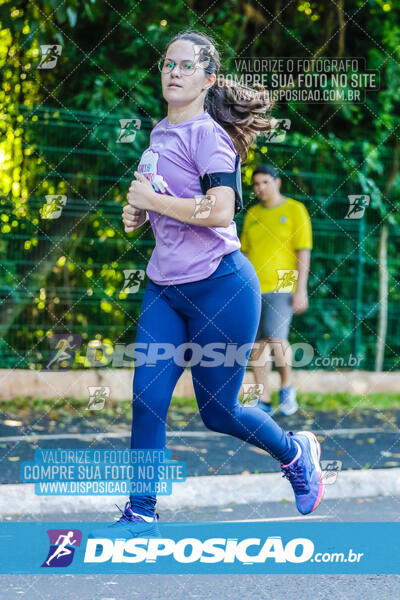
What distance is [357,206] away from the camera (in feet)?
32.9

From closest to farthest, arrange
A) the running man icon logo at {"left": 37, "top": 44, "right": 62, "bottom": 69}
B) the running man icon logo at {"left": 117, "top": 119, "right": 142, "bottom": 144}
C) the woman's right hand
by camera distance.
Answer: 1. the woman's right hand
2. the running man icon logo at {"left": 117, "top": 119, "right": 142, "bottom": 144}
3. the running man icon logo at {"left": 37, "top": 44, "right": 62, "bottom": 69}

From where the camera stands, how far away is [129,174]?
30.3 feet

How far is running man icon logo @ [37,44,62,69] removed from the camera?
8.83 metres

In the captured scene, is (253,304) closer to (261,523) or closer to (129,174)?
(261,523)

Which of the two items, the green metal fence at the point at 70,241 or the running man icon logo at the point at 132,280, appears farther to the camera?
the running man icon logo at the point at 132,280

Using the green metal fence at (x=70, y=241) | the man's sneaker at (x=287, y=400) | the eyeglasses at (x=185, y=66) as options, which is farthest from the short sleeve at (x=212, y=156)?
the green metal fence at (x=70, y=241)

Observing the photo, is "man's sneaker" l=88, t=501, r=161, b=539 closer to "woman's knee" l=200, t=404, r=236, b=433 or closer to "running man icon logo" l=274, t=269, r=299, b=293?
"woman's knee" l=200, t=404, r=236, b=433

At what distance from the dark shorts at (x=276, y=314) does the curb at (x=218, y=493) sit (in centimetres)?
193

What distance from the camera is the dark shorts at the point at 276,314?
313 inches

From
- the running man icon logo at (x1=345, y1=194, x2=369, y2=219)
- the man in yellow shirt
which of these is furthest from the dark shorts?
the running man icon logo at (x1=345, y1=194, x2=369, y2=219)

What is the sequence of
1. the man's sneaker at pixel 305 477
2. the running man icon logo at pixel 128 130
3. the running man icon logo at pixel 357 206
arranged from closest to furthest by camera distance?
the man's sneaker at pixel 305 477 → the running man icon logo at pixel 128 130 → the running man icon logo at pixel 357 206

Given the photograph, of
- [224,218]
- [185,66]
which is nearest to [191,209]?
[224,218]

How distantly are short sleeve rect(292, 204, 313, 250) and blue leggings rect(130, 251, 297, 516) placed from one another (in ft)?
12.7

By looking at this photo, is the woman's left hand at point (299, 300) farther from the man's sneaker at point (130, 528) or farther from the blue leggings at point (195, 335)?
the man's sneaker at point (130, 528)
